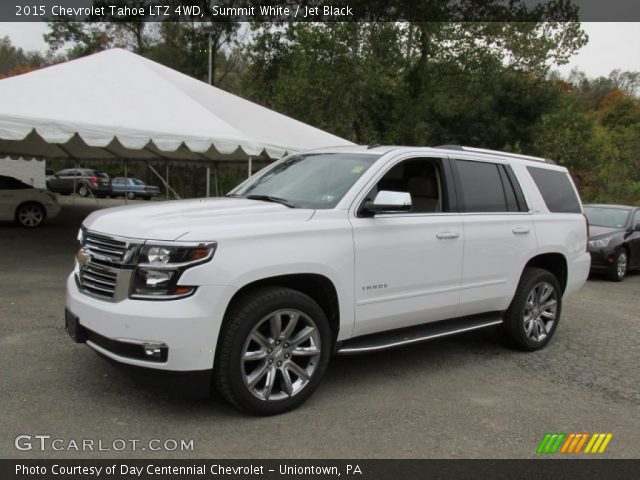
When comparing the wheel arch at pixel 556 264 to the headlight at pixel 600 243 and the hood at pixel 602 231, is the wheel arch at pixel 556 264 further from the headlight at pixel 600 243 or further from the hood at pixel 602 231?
the hood at pixel 602 231

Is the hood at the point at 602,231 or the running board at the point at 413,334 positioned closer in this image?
the running board at the point at 413,334

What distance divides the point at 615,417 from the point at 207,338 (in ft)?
10.0

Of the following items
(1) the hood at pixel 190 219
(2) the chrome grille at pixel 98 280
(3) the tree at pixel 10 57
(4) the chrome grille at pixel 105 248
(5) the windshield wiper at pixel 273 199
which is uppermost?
(3) the tree at pixel 10 57

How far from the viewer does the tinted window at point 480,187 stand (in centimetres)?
496

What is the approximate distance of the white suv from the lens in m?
3.36

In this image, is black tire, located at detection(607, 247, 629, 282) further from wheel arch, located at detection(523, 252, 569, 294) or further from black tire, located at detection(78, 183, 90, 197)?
black tire, located at detection(78, 183, 90, 197)

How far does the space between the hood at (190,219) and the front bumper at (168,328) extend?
39cm

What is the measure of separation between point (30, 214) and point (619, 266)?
1469 centimetres

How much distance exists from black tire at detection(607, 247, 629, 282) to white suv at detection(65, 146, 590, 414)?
19.5 feet

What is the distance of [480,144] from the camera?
22312mm

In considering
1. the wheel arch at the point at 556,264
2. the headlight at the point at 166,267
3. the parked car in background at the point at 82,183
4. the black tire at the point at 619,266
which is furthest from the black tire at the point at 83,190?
the headlight at the point at 166,267

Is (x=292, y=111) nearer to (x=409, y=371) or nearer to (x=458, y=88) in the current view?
(x=458, y=88)

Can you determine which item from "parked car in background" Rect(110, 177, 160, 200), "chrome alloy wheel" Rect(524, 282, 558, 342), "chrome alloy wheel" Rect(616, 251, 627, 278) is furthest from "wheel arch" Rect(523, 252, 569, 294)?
"parked car in background" Rect(110, 177, 160, 200)

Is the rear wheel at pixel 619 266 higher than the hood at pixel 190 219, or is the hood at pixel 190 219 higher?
the hood at pixel 190 219
